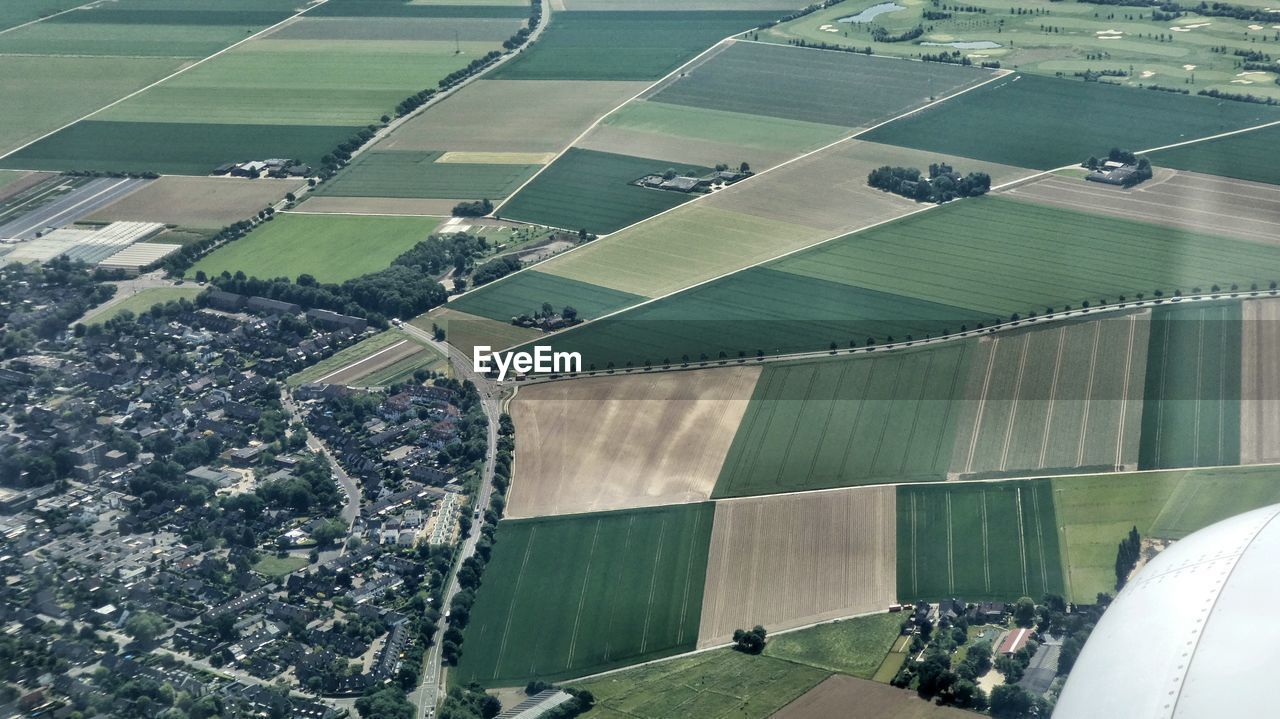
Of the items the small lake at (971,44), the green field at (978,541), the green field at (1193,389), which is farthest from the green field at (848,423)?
the small lake at (971,44)

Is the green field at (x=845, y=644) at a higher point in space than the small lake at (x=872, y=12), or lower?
lower

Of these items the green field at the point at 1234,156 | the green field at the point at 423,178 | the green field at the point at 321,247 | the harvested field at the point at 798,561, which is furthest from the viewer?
the green field at the point at 423,178

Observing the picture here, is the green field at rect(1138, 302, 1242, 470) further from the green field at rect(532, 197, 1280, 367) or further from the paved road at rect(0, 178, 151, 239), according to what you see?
the paved road at rect(0, 178, 151, 239)

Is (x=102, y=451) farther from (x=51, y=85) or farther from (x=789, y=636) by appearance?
(x=51, y=85)

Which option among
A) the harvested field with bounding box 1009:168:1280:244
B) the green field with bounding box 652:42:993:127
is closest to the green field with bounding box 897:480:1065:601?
the harvested field with bounding box 1009:168:1280:244

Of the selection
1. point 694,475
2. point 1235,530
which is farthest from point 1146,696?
point 694,475

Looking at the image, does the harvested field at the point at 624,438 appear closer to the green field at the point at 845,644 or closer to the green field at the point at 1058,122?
the green field at the point at 845,644
